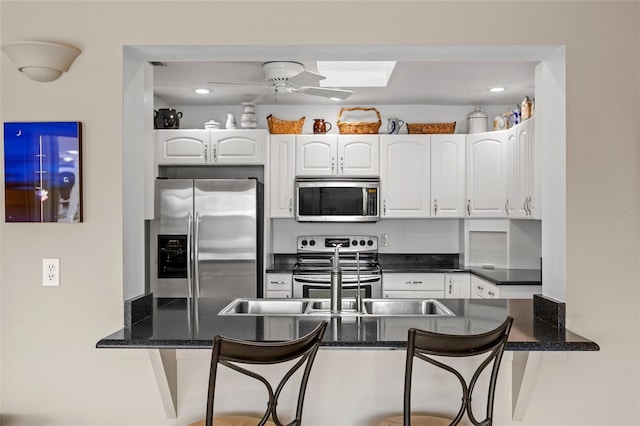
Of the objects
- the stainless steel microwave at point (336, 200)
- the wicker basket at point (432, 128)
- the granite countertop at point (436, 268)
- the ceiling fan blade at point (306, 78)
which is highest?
the ceiling fan blade at point (306, 78)

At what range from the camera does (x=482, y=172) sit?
4.43 metres

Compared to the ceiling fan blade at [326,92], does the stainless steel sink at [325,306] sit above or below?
below

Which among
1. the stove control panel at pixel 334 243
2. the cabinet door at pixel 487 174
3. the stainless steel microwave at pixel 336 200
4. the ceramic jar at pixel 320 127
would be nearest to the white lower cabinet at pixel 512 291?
the cabinet door at pixel 487 174

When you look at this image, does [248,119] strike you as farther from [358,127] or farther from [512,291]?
[512,291]

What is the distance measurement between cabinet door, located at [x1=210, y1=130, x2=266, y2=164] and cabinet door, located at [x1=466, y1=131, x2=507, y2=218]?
178 centimetres

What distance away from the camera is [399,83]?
396cm

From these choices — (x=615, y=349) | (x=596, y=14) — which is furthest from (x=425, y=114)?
(x=615, y=349)

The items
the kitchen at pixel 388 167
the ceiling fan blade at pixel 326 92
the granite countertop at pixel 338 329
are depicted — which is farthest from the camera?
the kitchen at pixel 388 167

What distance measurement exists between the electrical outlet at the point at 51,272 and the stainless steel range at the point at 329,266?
2303 millimetres

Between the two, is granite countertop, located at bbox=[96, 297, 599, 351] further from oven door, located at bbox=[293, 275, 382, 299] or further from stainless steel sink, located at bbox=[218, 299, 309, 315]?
oven door, located at bbox=[293, 275, 382, 299]

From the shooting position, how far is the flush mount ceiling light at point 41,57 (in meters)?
1.96

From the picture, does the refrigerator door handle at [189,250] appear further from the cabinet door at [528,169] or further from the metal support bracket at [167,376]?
the cabinet door at [528,169]

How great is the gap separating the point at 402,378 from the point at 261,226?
244cm

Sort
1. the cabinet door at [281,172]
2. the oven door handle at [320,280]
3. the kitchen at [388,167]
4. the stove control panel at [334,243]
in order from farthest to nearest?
the stove control panel at [334,243] < the cabinet door at [281,172] < the oven door handle at [320,280] < the kitchen at [388,167]
